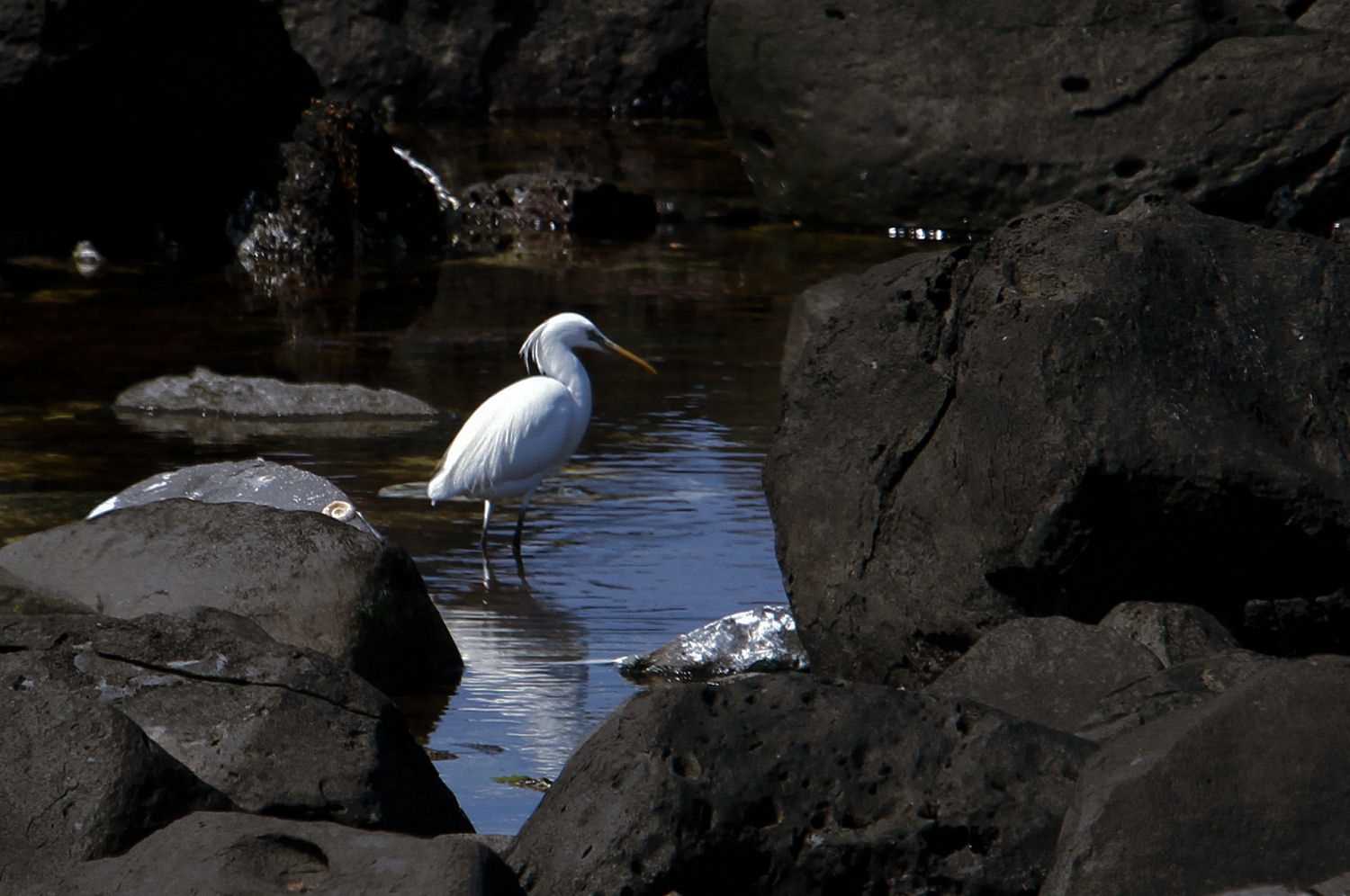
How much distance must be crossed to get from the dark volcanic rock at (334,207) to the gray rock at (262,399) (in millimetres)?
4262

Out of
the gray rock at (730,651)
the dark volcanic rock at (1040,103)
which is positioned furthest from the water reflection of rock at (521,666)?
the dark volcanic rock at (1040,103)

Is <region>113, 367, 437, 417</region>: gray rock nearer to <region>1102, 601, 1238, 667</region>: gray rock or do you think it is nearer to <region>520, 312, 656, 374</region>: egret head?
<region>520, 312, 656, 374</region>: egret head

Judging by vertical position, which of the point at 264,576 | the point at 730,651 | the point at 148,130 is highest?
the point at 148,130

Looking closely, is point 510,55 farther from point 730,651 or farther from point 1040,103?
point 730,651

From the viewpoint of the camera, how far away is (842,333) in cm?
671

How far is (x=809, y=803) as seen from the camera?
465 centimetres

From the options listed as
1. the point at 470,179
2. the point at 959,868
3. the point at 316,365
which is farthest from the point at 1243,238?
the point at 470,179

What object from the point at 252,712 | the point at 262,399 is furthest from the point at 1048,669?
the point at 262,399

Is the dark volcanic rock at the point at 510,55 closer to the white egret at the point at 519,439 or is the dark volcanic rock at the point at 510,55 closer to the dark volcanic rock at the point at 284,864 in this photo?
the white egret at the point at 519,439

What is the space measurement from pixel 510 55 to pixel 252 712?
763 inches

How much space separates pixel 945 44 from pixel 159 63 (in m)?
5.67

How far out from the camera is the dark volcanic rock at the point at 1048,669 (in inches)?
207

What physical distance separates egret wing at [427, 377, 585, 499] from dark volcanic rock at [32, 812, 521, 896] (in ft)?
15.1

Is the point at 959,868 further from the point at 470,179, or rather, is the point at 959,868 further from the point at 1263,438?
the point at 470,179
